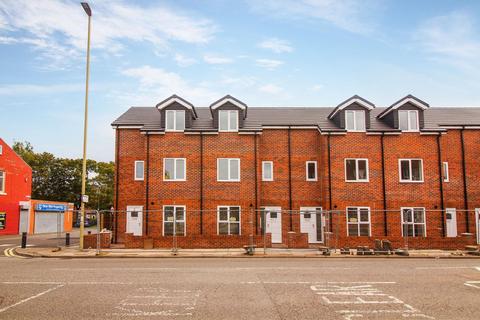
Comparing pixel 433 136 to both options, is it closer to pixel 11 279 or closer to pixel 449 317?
pixel 449 317

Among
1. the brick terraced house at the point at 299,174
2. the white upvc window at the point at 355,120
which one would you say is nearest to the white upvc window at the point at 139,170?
the brick terraced house at the point at 299,174

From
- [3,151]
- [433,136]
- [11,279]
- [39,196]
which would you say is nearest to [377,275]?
[11,279]

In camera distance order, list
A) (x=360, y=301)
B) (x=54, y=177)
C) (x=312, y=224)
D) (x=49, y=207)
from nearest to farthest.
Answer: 1. (x=360, y=301)
2. (x=312, y=224)
3. (x=49, y=207)
4. (x=54, y=177)

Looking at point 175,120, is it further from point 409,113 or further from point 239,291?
point 239,291

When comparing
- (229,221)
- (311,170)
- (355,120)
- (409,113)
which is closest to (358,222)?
(311,170)

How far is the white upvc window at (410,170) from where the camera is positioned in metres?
25.9

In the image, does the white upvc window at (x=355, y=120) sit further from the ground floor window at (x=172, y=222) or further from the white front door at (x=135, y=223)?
the white front door at (x=135, y=223)

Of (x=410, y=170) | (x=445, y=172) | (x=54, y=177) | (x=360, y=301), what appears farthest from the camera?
(x=54, y=177)

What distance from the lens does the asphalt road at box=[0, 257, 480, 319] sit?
837 centimetres

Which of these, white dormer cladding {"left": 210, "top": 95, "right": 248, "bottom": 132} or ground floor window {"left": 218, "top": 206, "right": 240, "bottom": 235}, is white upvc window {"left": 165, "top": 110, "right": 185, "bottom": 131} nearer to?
white dormer cladding {"left": 210, "top": 95, "right": 248, "bottom": 132}

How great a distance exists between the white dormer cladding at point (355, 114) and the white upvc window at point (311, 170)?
305cm

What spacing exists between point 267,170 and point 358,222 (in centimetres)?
654

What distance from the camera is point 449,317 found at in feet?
26.1

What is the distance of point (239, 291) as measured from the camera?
34.4 ft
